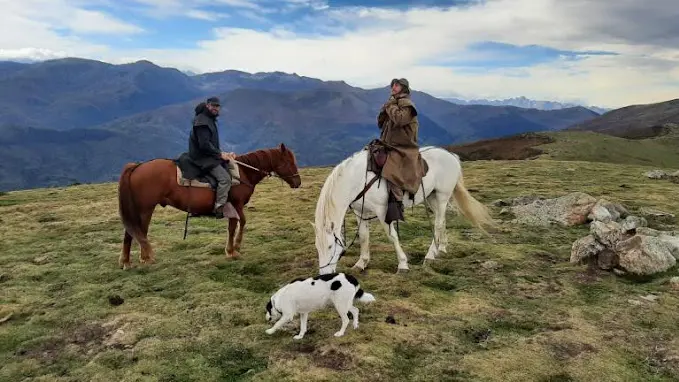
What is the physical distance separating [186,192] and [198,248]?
2619 mm

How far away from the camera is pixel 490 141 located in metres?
86.0

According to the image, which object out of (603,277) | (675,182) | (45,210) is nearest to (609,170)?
(675,182)

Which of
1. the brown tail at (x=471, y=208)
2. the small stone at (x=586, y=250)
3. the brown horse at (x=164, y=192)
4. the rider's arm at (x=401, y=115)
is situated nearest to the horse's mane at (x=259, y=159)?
the brown horse at (x=164, y=192)

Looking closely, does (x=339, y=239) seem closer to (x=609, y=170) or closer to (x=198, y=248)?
(x=198, y=248)

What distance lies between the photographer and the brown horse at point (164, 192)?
12344mm

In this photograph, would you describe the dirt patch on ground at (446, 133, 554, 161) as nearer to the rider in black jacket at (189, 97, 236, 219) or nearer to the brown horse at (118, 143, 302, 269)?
the brown horse at (118, 143, 302, 269)

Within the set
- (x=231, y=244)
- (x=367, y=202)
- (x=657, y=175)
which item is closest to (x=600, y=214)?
(x=367, y=202)

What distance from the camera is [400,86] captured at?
39.8ft

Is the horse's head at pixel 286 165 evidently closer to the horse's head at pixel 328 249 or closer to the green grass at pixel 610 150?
the horse's head at pixel 328 249

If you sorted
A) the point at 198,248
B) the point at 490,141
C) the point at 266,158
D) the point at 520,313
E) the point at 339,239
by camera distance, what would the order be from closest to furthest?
1. the point at 520,313
2. the point at 339,239
3. the point at 266,158
4. the point at 198,248
5. the point at 490,141

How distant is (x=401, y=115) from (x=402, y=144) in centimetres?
80

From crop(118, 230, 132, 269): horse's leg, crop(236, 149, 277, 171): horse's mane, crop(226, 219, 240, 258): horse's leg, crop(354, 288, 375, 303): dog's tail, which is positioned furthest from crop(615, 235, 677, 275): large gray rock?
crop(118, 230, 132, 269): horse's leg

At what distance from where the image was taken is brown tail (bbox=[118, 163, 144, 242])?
12305 millimetres

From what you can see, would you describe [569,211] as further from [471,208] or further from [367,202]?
[367,202]
